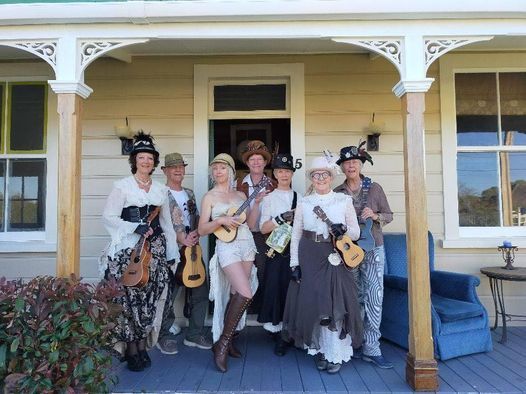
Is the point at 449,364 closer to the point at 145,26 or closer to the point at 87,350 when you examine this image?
the point at 87,350

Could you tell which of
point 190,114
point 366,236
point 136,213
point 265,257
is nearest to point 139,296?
point 136,213

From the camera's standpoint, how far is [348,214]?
3.18 metres

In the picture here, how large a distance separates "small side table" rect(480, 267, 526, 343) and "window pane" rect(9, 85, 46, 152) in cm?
458

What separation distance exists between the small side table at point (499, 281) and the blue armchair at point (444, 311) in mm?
343

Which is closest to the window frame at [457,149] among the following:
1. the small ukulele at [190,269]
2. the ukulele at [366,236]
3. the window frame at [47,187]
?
the ukulele at [366,236]

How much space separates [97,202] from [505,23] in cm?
394

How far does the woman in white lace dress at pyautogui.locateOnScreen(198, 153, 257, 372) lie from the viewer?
3.27 metres

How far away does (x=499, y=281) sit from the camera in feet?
14.4

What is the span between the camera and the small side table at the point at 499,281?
3.83 metres

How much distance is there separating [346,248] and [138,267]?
1488 millimetres

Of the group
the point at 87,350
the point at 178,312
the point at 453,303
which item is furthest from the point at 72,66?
the point at 453,303

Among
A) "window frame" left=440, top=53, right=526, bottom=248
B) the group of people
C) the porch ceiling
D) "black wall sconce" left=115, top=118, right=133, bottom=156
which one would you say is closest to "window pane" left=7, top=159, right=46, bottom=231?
"black wall sconce" left=115, top=118, right=133, bottom=156

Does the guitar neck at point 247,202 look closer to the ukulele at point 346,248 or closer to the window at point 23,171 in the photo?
the ukulele at point 346,248

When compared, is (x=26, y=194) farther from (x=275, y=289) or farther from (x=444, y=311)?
(x=444, y=311)
